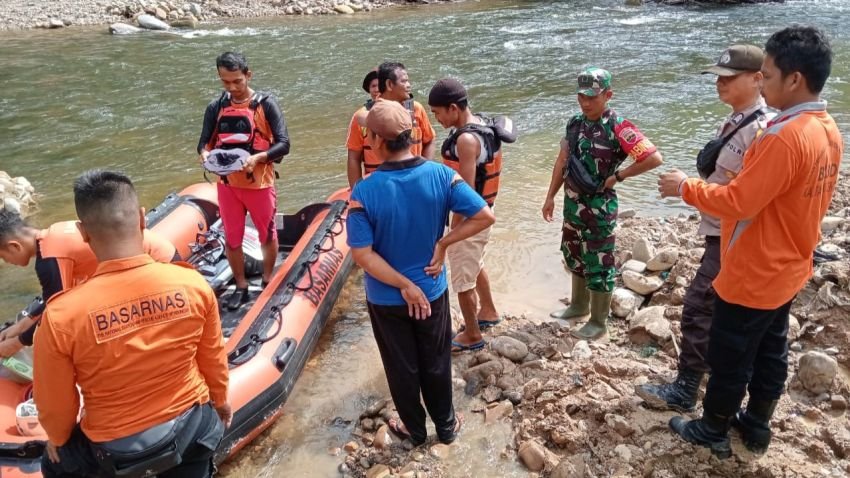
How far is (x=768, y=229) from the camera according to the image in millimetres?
2146

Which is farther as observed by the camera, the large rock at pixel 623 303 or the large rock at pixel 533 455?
the large rock at pixel 623 303

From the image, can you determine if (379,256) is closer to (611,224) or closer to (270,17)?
(611,224)

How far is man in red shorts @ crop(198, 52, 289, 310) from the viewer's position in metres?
3.80

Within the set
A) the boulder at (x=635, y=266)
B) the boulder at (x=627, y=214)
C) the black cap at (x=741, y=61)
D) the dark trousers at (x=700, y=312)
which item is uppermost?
the black cap at (x=741, y=61)

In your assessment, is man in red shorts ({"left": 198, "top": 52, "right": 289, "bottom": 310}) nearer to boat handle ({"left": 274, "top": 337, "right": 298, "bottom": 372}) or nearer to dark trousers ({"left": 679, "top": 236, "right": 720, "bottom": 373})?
boat handle ({"left": 274, "top": 337, "right": 298, "bottom": 372})

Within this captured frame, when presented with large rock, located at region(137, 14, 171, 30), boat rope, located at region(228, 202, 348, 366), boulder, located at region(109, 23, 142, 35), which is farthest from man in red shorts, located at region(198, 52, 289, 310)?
large rock, located at region(137, 14, 171, 30)

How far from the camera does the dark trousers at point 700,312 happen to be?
268 centimetres

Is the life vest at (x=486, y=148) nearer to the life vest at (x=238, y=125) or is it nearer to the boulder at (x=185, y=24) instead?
the life vest at (x=238, y=125)

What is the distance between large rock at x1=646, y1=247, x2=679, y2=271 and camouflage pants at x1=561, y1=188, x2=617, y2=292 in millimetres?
835

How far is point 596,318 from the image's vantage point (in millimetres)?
3582

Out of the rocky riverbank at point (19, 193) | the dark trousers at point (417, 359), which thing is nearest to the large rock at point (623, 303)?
the dark trousers at point (417, 359)

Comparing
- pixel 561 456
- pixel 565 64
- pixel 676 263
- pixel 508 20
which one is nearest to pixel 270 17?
pixel 508 20

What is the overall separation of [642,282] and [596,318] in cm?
61

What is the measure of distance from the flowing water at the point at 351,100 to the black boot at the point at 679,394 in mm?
693
